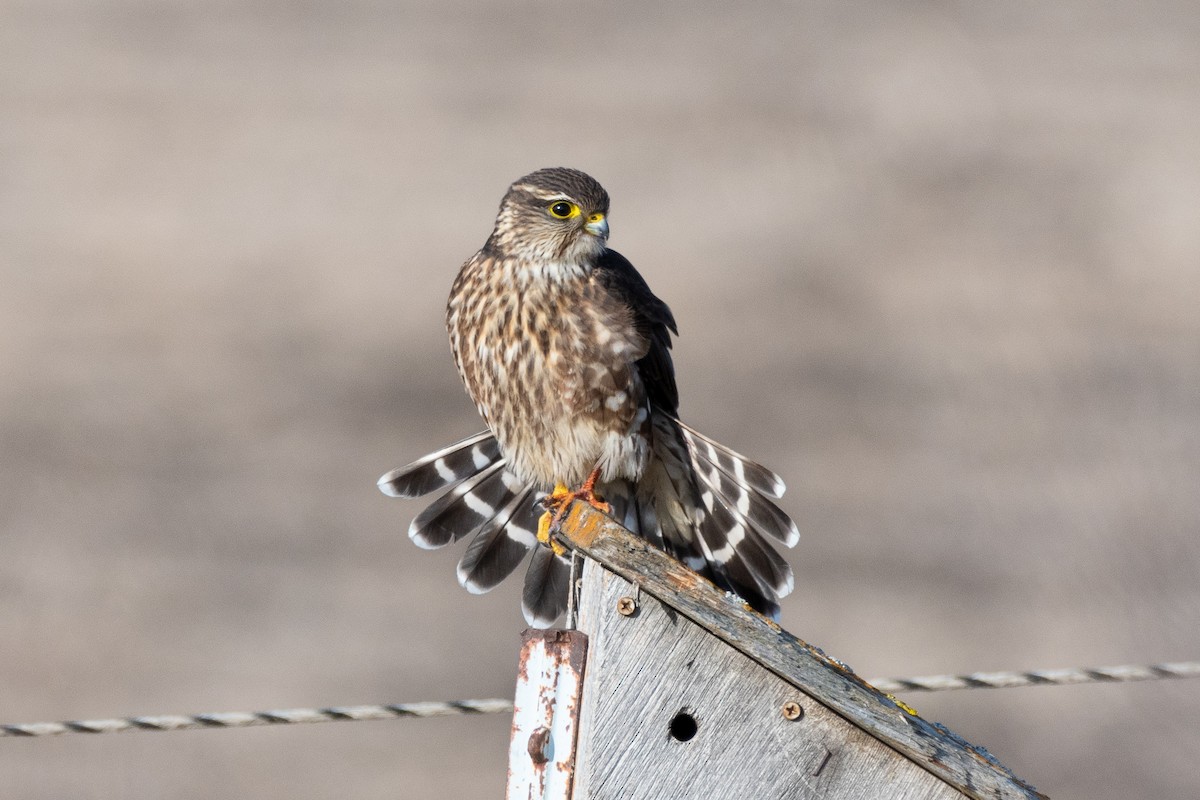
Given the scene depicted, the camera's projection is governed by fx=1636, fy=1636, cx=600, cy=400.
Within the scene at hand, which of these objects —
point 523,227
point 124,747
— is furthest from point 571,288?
point 124,747

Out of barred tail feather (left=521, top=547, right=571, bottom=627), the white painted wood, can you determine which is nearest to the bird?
barred tail feather (left=521, top=547, right=571, bottom=627)

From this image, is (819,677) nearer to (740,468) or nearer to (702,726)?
(702,726)

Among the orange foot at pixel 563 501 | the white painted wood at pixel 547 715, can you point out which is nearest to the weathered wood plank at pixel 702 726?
the white painted wood at pixel 547 715

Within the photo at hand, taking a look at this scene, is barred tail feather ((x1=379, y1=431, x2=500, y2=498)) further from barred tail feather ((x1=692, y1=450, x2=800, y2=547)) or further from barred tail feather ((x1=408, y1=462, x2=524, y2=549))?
barred tail feather ((x1=692, y1=450, x2=800, y2=547))

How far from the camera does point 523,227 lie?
163 inches

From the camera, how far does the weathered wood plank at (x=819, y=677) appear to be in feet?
8.26

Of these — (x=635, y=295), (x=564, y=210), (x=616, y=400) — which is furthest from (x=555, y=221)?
(x=616, y=400)

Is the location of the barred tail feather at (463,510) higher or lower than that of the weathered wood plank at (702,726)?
higher

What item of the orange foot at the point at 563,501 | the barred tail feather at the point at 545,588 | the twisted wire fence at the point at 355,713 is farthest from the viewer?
the barred tail feather at the point at 545,588

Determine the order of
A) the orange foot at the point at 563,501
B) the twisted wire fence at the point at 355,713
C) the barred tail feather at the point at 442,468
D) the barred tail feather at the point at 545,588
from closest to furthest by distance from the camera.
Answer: the twisted wire fence at the point at 355,713 → the orange foot at the point at 563,501 → the barred tail feather at the point at 545,588 → the barred tail feather at the point at 442,468

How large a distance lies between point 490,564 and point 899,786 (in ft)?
5.45

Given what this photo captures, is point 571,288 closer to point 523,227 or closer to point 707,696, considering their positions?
point 523,227

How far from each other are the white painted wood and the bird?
49.8 inches

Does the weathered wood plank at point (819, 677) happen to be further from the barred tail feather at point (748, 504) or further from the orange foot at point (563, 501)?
the barred tail feather at point (748, 504)
